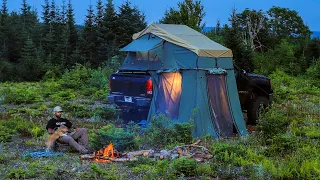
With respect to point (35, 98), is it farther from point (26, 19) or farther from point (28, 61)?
point (26, 19)

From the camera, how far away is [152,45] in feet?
38.7

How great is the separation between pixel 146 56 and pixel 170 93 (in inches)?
57.9

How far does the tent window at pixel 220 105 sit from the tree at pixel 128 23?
22.4m

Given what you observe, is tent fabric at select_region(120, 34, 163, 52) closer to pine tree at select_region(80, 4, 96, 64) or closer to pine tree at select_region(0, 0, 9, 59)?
pine tree at select_region(80, 4, 96, 64)

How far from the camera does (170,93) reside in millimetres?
11109

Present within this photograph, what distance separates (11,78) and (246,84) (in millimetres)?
19768

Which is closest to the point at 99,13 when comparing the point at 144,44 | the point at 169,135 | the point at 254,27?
the point at 254,27

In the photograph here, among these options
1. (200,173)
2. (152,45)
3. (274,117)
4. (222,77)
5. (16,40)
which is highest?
(16,40)

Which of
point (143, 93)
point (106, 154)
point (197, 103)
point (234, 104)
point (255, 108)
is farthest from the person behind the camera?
point (255, 108)

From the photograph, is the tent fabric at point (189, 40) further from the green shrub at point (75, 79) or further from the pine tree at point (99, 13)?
the pine tree at point (99, 13)

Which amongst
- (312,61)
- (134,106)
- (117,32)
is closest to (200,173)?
(134,106)

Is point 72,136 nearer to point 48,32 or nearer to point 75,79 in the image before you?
point 75,79

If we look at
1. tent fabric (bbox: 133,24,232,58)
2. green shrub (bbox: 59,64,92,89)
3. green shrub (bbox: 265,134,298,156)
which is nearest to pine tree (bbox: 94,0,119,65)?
green shrub (bbox: 59,64,92,89)

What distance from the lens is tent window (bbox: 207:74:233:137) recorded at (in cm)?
1082
